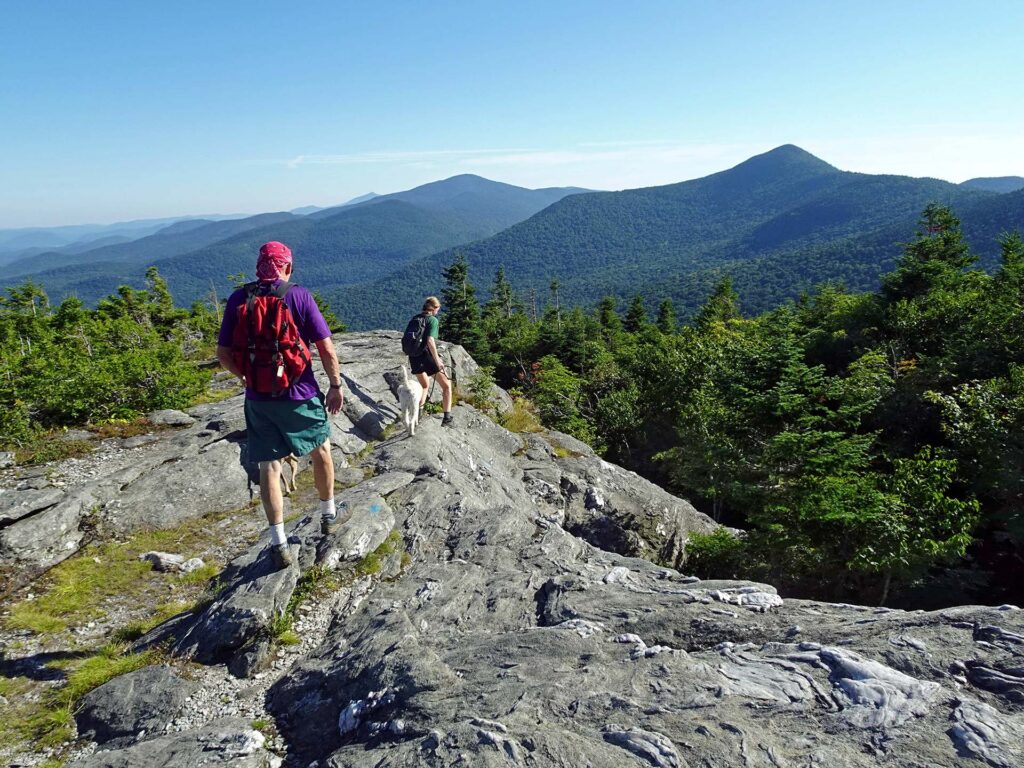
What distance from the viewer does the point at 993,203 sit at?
189 meters

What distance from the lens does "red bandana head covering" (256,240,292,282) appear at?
426 cm

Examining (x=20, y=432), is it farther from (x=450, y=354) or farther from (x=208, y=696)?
(x=450, y=354)

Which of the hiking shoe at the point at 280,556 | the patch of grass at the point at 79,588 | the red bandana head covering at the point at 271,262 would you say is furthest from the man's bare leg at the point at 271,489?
the patch of grass at the point at 79,588

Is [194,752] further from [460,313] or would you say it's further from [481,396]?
[460,313]

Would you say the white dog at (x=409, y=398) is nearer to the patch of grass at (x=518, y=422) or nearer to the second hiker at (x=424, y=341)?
the second hiker at (x=424, y=341)

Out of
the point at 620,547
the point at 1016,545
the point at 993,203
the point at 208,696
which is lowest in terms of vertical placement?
the point at 1016,545

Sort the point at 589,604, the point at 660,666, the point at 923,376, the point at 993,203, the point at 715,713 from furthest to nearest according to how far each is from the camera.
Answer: the point at 993,203 < the point at 923,376 < the point at 589,604 < the point at 660,666 < the point at 715,713

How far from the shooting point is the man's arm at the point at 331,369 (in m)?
4.31

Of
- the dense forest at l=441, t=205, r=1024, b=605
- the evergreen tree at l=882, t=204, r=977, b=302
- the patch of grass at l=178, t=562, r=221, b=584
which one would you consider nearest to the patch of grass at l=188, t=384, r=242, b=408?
the patch of grass at l=178, t=562, r=221, b=584

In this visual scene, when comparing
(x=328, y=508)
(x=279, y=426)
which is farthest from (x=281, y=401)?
(x=328, y=508)

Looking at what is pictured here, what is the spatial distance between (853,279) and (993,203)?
Answer: 240ft

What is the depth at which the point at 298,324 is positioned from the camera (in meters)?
4.28

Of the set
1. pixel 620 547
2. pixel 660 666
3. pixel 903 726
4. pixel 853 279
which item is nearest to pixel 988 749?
pixel 903 726

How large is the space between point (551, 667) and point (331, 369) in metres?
2.77
